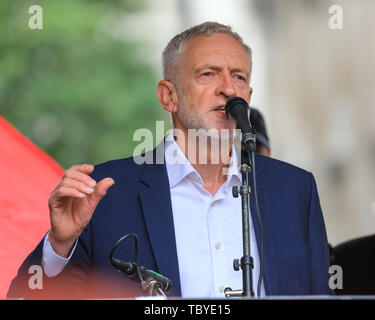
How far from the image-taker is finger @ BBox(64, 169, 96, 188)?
2.57 metres

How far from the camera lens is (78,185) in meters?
2.57

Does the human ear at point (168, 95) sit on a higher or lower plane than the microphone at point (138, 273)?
higher

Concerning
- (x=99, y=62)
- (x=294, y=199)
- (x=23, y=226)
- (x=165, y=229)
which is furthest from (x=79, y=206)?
(x=99, y=62)

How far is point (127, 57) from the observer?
381 inches

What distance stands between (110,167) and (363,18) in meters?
7.46

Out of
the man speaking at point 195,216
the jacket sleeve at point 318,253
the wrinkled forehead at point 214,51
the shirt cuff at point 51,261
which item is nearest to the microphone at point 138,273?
the man speaking at point 195,216

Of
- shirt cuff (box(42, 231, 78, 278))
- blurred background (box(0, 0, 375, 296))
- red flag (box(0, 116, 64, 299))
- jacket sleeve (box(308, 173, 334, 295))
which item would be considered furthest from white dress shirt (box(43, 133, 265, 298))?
blurred background (box(0, 0, 375, 296))

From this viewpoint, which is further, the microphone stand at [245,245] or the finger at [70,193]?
the finger at [70,193]

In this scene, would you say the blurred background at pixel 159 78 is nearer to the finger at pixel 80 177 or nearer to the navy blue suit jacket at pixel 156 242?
the navy blue suit jacket at pixel 156 242

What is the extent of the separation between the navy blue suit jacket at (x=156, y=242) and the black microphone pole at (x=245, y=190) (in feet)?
1.66

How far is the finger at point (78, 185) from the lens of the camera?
101 inches

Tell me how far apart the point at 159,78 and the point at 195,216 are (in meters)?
6.64

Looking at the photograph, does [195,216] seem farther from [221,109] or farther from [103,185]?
[103,185]
